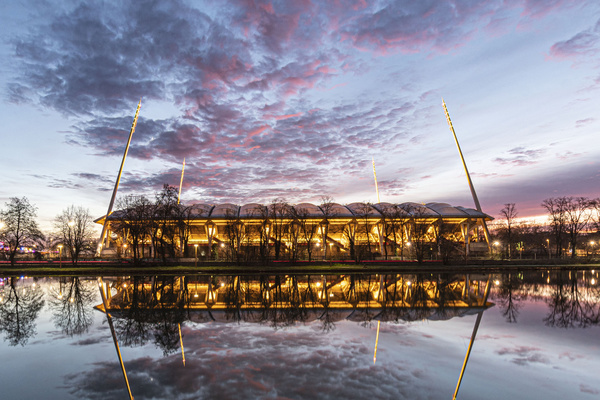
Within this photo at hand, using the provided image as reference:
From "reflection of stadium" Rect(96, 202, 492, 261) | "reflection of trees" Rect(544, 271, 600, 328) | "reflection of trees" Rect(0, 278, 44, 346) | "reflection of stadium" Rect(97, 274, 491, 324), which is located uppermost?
"reflection of stadium" Rect(96, 202, 492, 261)

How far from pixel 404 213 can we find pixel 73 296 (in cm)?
4985

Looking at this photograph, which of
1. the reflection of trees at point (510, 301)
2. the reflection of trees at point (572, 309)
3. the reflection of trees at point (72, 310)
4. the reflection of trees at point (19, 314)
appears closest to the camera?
the reflection of trees at point (19, 314)

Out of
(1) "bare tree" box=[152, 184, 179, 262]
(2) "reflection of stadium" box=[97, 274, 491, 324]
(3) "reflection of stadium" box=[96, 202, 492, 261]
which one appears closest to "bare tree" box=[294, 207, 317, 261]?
(3) "reflection of stadium" box=[96, 202, 492, 261]

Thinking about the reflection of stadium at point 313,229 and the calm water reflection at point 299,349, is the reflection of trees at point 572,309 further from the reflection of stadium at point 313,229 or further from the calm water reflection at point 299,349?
the reflection of stadium at point 313,229

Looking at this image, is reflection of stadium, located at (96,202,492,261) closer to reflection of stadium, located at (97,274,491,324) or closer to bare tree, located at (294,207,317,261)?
bare tree, located at (294,207,317,261)

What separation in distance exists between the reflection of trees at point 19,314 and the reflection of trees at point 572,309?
57.4ft

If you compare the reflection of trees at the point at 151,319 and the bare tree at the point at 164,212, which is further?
the bare tree at the point at 164,212

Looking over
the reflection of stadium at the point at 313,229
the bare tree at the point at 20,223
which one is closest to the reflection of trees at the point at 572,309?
the reflection of stadium at the point at 313,229

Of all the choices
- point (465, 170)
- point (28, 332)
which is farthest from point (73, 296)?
point (465, 170)

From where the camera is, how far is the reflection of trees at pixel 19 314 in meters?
11.1

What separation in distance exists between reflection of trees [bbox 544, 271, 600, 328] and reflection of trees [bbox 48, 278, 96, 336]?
16324 millimetres

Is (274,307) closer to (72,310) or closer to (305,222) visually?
(72,310)

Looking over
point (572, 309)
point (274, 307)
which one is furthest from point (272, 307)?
point (572, 309)

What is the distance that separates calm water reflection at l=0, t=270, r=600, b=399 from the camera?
21.9 feet
